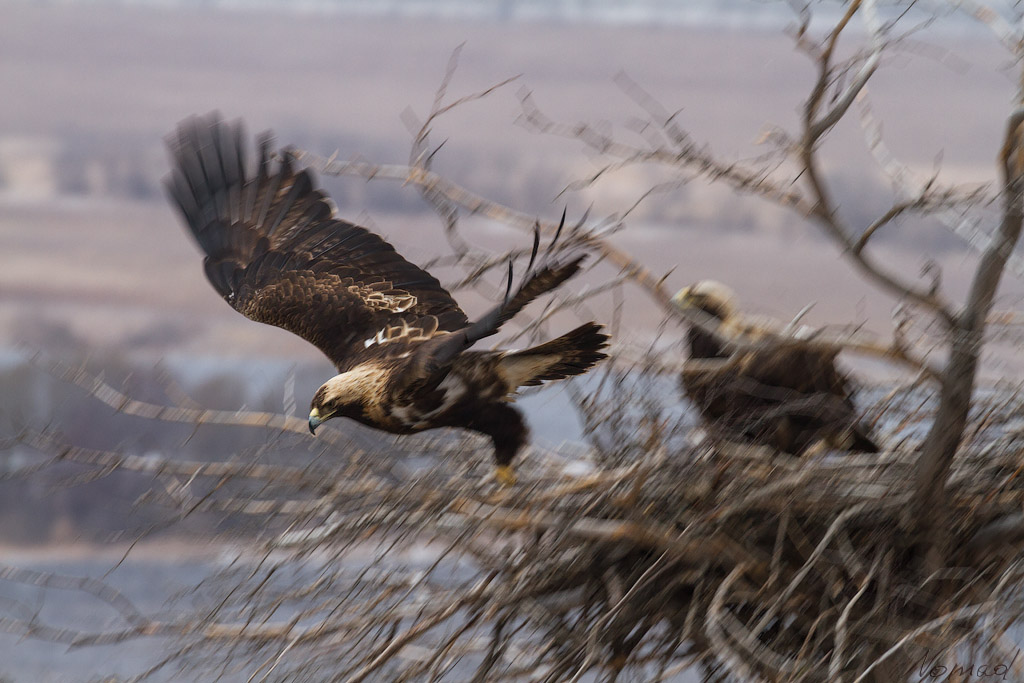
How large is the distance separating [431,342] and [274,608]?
1.55 feet

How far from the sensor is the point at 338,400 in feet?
5.67

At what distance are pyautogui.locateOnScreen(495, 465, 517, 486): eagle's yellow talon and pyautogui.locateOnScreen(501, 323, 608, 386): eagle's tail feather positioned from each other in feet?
0.46

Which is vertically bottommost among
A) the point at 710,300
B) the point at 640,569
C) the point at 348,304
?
the point at 640,569

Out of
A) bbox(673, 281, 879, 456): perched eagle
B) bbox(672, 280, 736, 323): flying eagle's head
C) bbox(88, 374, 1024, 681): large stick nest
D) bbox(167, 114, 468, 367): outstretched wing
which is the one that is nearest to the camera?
bbox(88, 374, 1024, 681): large stick nest

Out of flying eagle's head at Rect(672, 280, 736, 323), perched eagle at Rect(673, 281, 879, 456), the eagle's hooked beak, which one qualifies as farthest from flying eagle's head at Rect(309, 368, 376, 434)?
flying eagle's head at Rect(672, 280, 736, 323)

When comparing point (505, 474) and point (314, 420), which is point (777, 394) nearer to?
point (505, 474)

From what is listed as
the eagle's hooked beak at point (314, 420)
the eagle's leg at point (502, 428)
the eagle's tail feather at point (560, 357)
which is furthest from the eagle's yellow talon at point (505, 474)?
the eagle's hooked beak at point (314, 420)

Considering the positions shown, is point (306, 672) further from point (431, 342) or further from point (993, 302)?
point (993, 302)

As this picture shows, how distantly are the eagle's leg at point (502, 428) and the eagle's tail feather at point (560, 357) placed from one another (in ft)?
0.18

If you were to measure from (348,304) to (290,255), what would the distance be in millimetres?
210

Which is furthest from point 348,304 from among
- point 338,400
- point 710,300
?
point 710,300

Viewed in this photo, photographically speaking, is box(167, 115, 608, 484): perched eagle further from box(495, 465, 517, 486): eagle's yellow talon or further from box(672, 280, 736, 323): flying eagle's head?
box(672, 280, 736, 323): flying eagle's head

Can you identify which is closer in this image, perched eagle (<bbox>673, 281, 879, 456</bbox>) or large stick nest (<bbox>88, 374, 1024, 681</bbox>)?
large stick nest (<bbox>88, 374, 1024, 681</bbox>)

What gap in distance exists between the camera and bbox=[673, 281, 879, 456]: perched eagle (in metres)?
1.72
